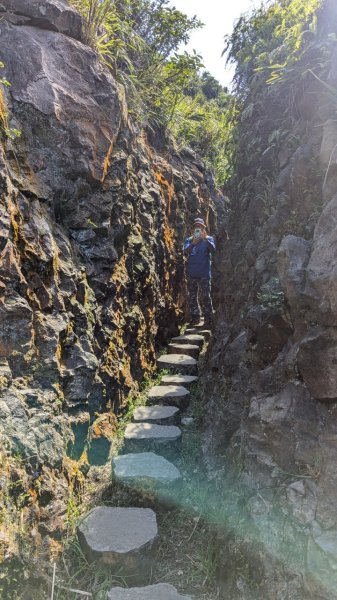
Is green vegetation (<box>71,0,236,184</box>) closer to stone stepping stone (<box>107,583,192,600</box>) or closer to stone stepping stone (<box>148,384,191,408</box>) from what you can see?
stone stepping stone (<box>148,384,191,408</box>)

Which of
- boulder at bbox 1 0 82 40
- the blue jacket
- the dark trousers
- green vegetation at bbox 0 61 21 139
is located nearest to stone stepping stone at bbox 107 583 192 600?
green vegetation at bbox 0 61 21 139

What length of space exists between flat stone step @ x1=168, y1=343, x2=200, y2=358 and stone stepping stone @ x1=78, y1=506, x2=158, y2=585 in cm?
336

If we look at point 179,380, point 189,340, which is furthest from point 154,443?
point 189,340

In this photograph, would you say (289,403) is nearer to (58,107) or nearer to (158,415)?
(158,415)

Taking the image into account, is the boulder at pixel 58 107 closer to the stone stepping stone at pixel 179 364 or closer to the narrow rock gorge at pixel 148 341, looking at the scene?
the narrow rock gorge at pixel 148 341

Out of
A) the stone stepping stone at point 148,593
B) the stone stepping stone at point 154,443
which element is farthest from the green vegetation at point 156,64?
the stone stepping stone at point 148,593

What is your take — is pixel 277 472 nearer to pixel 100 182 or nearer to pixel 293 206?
pixel 293 206

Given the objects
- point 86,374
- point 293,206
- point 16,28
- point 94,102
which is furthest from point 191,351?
point 16,28

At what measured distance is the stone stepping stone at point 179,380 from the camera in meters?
5.59

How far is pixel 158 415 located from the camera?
478 centimetres

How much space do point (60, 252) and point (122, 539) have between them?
2.53 meters

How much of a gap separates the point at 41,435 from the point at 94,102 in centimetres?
363

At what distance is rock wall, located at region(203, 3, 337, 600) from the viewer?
8.16 ft

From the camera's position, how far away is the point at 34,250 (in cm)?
359
